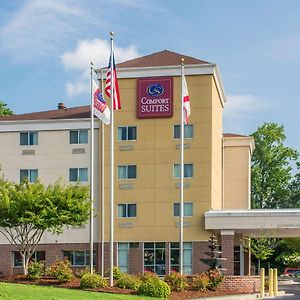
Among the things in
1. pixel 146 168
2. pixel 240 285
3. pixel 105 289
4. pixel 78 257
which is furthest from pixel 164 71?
pixel 105 289

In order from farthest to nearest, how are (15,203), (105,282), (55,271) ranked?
(15,203)
(55,271)
(105,282)

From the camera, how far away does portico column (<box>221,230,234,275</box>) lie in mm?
50938

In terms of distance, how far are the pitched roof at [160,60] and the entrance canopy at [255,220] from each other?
10.6 meters

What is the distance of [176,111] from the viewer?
179ft

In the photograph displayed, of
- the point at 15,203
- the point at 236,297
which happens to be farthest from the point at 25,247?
the point at 236,297

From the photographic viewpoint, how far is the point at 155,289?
31984 mm

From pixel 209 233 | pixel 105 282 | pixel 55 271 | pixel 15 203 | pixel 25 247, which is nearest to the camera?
pixel 105 282

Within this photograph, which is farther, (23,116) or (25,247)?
(23,116)

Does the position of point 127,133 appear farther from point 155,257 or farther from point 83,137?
point 155,257

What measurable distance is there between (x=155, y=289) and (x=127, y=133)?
958 inches

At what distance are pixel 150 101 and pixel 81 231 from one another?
33.9ft

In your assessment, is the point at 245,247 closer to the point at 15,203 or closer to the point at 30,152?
the point at 30,152

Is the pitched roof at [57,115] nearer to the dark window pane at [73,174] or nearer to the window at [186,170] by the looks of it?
the dark window pane at [73,174]

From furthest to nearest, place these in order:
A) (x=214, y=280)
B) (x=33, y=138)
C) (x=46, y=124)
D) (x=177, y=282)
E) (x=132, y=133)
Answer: (x=33, y=138) < (x=46, y=124) < (x=132, y=133) < (x=214, y=280) < (x=177, y=282)
